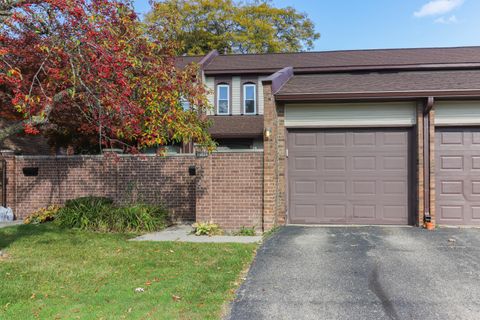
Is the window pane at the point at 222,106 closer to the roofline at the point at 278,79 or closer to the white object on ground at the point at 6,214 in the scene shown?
the roofline at the point at 278,79

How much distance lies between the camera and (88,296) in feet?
17.1

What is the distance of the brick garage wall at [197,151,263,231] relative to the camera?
9.74 metres

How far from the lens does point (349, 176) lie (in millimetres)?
Result: 10312

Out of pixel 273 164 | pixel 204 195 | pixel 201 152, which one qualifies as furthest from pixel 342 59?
pixel 204 195

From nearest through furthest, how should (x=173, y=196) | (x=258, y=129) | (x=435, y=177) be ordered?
1. (x=435, y=177)
2. (x=173, y=196)
3. (x=258, y=129)

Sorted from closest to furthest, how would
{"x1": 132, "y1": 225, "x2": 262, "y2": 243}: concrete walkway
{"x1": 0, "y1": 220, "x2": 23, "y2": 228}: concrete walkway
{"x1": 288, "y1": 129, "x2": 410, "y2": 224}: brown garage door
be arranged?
{"x1": 132, "y1": 225, "x2": 262, "y2": 243}: concrete walkway, {"x1": 288, "y1": 129, "x2": 410, "y2": 224}: brown garage door, {"x1": 0, "y1": 220, "x2": 23, "y2": 228}: concrete walkway

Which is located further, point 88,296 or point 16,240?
point 16,240

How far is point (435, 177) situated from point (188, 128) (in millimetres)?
6055

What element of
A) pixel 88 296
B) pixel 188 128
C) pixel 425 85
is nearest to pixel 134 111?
pixel 188 128

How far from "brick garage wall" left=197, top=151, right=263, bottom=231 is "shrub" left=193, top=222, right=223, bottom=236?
1.14 ft

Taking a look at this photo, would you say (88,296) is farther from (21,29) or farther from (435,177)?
(435,177)

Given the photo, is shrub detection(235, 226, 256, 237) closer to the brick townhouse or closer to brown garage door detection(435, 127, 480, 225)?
the brick townhouse

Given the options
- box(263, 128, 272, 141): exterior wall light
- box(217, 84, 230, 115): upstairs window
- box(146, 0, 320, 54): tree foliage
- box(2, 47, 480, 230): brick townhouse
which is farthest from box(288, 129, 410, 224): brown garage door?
box(146, 0, 320, 54): tree foliage

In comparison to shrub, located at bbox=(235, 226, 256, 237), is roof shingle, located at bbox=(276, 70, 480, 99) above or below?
above
